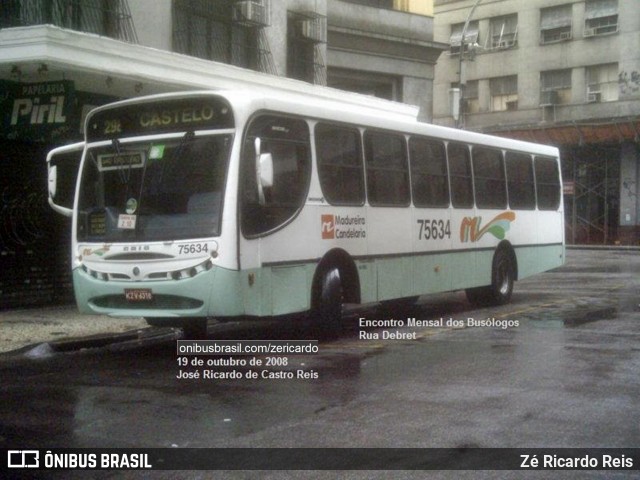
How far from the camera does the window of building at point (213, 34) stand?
787 inches


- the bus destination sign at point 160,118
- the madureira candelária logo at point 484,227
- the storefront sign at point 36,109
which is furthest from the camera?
the madureira candelária logo at point 484,227

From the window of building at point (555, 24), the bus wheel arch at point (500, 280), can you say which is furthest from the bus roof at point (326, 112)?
the window of building at point (555, 24)

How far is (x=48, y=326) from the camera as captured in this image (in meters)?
14.0

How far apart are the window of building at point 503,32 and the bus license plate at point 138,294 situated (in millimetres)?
42329

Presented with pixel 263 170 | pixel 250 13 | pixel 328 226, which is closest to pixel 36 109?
pixel 328 226

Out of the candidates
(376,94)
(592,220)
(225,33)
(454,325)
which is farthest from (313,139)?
(592,220)

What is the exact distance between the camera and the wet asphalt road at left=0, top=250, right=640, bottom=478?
6941mm

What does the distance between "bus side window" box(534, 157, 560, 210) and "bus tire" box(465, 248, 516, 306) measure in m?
1.79

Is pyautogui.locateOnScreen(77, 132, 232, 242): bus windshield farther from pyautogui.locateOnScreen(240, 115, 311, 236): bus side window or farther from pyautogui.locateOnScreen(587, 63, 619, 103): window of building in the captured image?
pyautogui.locateOnScreen(587, 63, 619, 103): window of building

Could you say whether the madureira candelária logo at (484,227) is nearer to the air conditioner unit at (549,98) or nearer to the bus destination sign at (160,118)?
the bus destination sign at (160,118)

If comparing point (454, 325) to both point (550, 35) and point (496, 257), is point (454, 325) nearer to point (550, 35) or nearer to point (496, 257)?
point (496, 257)

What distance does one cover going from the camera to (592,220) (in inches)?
1923

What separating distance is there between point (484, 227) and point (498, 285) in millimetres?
1172

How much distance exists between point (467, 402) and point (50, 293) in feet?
35.5
